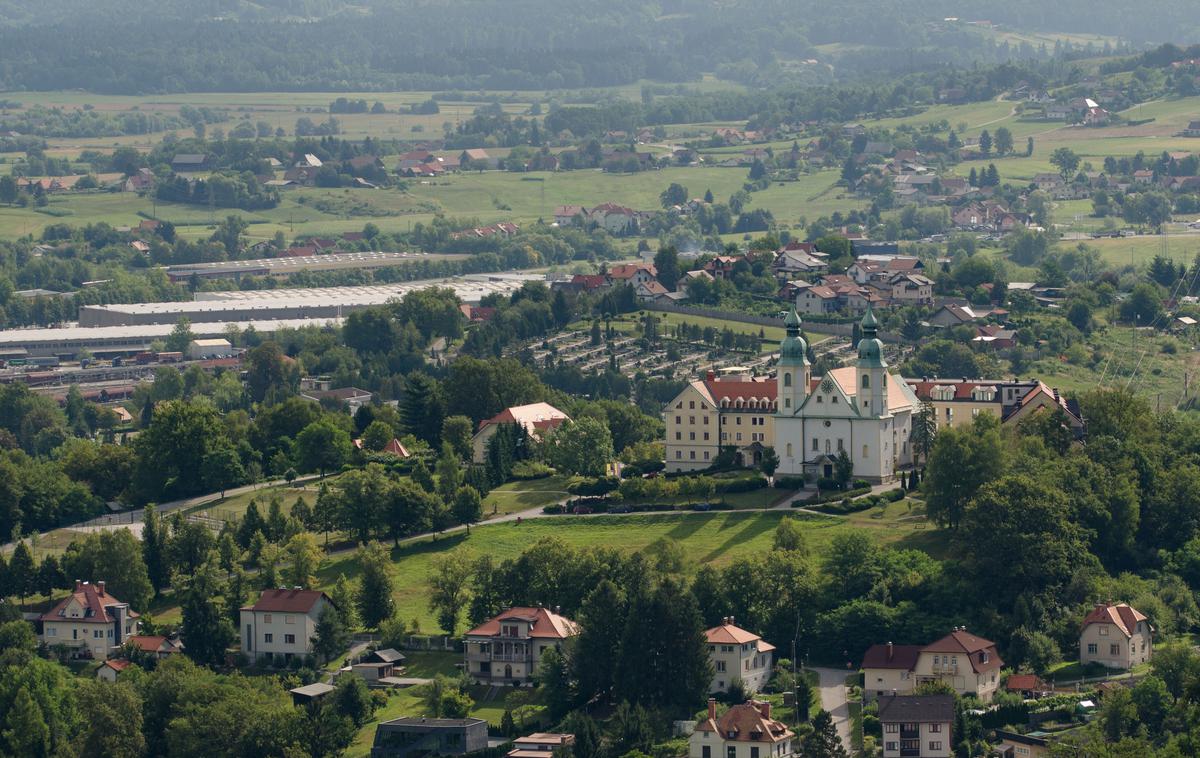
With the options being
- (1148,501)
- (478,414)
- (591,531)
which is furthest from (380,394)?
(1148,501)

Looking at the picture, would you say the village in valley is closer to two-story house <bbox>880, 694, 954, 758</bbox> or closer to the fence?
two-story house <bbox>880, 694, 954, 758</bbox>

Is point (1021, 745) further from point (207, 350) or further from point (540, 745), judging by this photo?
point (207, 350)

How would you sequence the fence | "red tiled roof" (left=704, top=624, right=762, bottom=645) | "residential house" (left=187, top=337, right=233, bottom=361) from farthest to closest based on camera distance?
"residential house" (left=187, top=337, right=233, bottom=361)
the fence
"red tiled roof" (left=704, top=624, right=762, bottom=645)

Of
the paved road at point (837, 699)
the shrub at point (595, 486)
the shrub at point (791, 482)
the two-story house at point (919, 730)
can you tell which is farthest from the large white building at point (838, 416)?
the two-story house at point (919, 730)

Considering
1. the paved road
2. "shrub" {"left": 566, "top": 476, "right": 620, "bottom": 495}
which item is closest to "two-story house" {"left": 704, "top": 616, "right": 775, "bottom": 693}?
the paved road

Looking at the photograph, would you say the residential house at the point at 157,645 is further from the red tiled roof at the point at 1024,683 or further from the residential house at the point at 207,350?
the residential house at the point at 207,350
